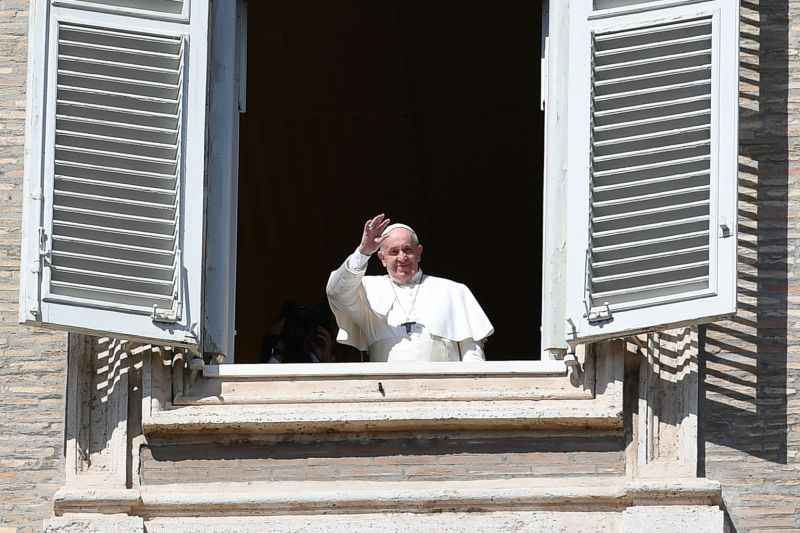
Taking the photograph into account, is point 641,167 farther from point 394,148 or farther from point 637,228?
point 394,148

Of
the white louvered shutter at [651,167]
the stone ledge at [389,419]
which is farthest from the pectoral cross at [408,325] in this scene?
the white louvered shutter at [651,167]

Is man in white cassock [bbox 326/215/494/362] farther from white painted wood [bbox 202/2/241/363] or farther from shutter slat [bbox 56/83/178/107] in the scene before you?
shutter slat [bbox 56/83/178/107]

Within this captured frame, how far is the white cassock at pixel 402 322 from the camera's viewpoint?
33.6 ft

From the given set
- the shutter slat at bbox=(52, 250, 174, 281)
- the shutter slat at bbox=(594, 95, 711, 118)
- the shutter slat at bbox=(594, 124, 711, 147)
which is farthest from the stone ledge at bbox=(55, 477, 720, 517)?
the shutter slat at bbox=(594, 95, 711, 118)

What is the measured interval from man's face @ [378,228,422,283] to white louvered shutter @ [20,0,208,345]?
1433 millimetres

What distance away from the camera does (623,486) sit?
9266 millimetres

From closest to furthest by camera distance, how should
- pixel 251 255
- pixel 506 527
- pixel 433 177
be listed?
pixel 506 527, pixel 251 255, pixel 433 177

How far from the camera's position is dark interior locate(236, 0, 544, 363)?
1404 centimetres

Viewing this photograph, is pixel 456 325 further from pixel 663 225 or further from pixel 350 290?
pixel 663 225

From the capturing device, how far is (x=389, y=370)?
957cm

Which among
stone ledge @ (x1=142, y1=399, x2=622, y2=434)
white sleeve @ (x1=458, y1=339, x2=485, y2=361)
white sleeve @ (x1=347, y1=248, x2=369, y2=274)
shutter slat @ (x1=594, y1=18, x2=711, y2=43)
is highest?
shutter slat @ (x1=594, y1=18, x2=711, y2=43)

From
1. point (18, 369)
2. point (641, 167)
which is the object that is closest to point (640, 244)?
point (641, 167)

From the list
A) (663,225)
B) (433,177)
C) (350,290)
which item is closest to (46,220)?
(350,290)

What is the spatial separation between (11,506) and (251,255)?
4688 mm
